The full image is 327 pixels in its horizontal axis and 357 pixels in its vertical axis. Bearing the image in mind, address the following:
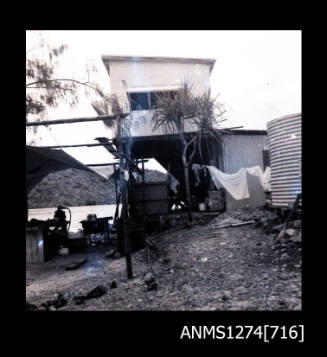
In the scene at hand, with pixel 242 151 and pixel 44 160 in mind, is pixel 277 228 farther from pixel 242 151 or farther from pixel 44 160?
pixel 44 160

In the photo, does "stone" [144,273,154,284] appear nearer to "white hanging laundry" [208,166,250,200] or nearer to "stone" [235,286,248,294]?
"stone" [235,286,248,294]

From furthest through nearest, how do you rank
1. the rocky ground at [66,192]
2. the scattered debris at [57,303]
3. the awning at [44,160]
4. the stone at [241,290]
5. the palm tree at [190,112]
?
the rocky ground at [66,192] < the palm tree at [190,112] < the awning at [44,160] < the scattered debris at [57,303] < the stone at [241,290]

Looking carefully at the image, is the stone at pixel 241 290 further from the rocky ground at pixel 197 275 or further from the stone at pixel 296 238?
the stone at pixel 296 238

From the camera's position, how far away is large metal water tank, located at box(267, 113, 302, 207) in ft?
19.8

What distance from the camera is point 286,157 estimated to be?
623 centimetres

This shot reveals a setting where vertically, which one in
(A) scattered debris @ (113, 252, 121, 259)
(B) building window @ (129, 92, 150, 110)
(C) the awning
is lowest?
(A) scattered debris @ (113, 252, 121, 259)

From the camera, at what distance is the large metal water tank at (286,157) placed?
6023 mm

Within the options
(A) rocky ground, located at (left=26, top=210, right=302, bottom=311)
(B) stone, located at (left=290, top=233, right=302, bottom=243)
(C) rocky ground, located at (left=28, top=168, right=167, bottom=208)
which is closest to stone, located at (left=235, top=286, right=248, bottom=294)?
(A) rocky ground, located at (left=26, top=210, right=302, bottom=311)

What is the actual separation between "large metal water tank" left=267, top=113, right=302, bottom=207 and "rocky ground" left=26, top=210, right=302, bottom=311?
2.34 feet

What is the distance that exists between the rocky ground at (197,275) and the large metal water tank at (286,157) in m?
0.71

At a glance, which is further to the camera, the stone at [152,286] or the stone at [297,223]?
the stone at [297,223]

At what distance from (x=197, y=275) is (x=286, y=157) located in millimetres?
3481

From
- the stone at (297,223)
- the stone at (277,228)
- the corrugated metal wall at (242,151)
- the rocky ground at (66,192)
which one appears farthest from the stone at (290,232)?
the rocky ground at (66,192)
